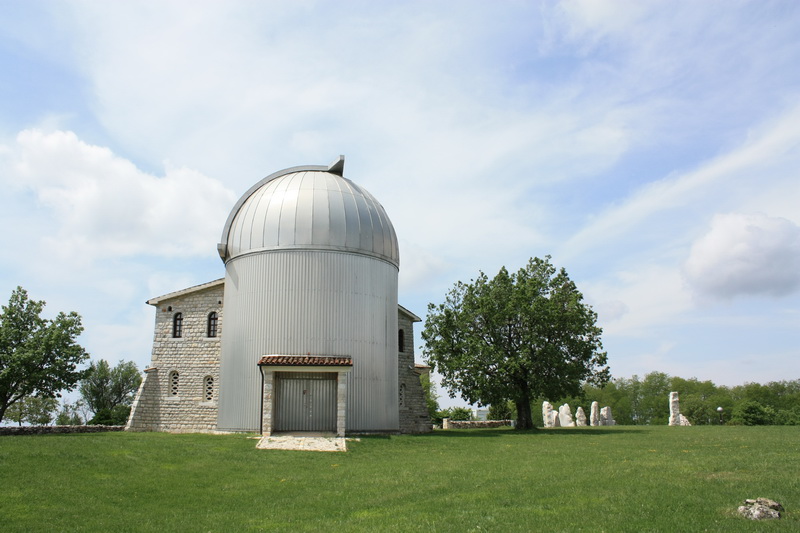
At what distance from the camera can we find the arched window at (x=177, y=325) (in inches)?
1149

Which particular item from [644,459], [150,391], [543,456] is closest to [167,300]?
[150,391]

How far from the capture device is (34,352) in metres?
28.5

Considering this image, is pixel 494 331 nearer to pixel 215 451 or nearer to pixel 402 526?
pixel 215 451

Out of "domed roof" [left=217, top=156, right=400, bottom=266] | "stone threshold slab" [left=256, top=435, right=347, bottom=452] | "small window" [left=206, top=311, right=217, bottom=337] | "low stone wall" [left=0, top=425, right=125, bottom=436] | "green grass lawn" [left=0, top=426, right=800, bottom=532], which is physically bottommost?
"green grass lawn" [left=0, top=426, right=800, bottom=532]

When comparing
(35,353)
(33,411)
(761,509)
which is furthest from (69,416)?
(761,509)

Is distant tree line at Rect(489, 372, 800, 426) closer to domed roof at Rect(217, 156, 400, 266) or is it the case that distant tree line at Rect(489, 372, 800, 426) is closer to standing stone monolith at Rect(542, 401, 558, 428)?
standing stone monolith at Rect(542, 401, 558, 428)

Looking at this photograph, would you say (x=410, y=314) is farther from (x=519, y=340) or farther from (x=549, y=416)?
(x=549, y=416)

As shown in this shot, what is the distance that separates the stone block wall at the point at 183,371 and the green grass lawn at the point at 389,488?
35.8 feet

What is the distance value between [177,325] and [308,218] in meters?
9.08

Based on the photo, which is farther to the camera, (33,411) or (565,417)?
(33,411)

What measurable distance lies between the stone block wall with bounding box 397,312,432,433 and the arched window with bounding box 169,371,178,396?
35.4ft

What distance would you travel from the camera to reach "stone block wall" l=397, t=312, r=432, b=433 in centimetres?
3193

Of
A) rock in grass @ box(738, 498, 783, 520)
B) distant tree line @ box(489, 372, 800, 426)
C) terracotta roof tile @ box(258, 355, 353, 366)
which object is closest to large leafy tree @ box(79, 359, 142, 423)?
distant tree line @ box(489, 372, 800, 426)

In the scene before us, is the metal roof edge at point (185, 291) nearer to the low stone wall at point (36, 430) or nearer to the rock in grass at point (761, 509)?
the low stone wall at point (36, 430)
